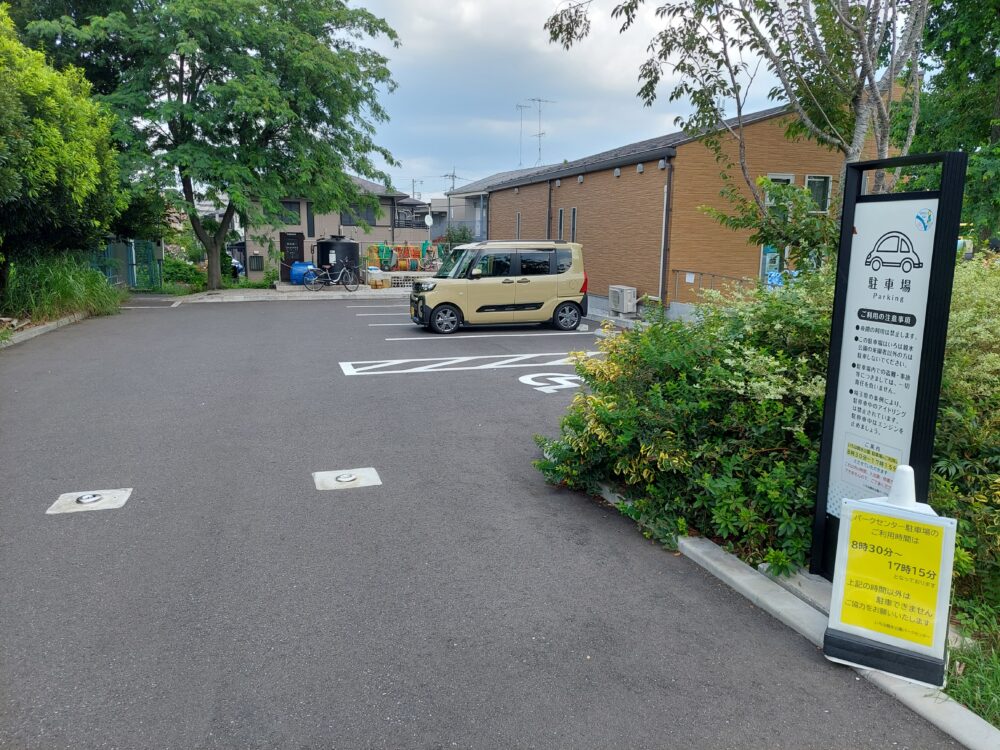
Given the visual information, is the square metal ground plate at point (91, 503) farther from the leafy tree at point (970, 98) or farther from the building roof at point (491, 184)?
the building roof at point (491, 184)

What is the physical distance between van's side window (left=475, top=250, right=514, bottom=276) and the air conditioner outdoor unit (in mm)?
3658

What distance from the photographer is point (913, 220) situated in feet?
11.1

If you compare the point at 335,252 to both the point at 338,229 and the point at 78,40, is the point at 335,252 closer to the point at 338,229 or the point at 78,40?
the point at 78,40

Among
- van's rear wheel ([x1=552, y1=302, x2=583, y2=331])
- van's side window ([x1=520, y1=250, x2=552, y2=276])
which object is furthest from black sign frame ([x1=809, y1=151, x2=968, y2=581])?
van's rear wheel ([x1=552, y1=302, x2=583, y2=331])

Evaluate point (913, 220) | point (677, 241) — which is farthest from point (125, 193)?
point (913, 220)

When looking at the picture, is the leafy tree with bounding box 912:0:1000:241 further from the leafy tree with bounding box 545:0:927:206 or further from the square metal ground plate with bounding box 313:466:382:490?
the square metal ground plate with bounding box 313:466:382:490

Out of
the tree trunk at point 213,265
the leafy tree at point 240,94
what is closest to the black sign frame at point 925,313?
the leafy tree at point 240,94

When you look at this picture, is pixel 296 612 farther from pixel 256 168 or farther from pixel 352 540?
pixel 256 168

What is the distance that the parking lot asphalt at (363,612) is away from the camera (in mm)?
2912

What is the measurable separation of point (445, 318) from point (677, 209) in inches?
250

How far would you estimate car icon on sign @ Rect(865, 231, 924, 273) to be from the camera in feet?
11.1

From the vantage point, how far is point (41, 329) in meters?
14.6

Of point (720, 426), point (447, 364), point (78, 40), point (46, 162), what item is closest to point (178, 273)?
point (78, 40)

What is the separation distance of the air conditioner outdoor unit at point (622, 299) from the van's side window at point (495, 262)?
12.0ft
